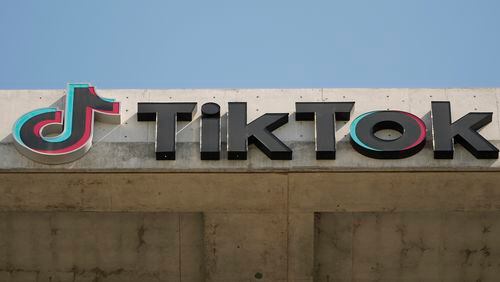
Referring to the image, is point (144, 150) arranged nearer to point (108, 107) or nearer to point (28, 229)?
point (108, 107)

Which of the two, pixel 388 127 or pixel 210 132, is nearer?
pixel 210 132

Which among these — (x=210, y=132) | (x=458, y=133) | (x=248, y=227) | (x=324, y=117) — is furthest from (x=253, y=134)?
(x=458, y=133)

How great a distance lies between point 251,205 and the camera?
63.2 ft

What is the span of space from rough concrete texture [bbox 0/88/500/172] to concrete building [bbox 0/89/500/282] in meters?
0.03

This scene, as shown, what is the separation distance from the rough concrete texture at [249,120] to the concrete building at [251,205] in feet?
0.09

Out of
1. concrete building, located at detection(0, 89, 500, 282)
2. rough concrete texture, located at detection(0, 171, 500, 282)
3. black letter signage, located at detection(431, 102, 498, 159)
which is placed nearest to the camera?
black letter signage, located at detection(431, 102, 498, 159)

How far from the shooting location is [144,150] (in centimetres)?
1870

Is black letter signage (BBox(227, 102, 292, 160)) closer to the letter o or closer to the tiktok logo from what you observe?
the letter o

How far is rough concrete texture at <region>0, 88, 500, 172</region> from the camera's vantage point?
18438 mm

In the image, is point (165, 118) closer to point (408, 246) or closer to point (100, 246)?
point (100, 246)

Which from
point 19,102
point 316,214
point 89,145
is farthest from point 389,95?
point 19,102

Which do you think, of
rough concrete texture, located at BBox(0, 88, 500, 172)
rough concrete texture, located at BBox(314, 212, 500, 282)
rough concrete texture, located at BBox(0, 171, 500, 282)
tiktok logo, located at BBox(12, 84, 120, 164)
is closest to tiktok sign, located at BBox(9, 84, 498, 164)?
tiktok logo, located at BBox(12, 84, 120, 164)

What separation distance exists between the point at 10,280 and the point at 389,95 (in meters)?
9.82

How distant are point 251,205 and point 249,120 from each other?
190 centimetres
